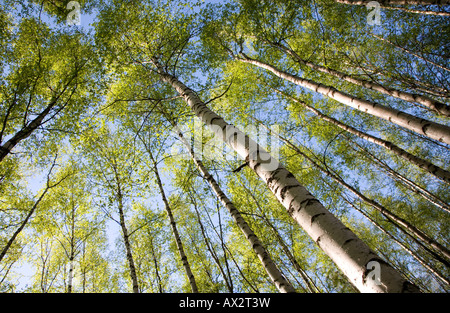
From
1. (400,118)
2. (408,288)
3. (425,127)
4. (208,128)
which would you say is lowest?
(408,288)

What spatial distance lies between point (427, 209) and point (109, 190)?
15662 millimetres

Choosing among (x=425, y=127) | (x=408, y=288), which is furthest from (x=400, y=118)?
(x=408, y=288)

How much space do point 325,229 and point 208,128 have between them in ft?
16.1

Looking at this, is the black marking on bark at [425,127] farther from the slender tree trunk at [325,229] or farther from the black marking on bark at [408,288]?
the black marking on bark at [408,288]

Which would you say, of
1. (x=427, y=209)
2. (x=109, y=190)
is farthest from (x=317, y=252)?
(x=109, y=190)

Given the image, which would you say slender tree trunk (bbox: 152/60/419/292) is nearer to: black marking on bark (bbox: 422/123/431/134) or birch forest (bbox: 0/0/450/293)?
birch forest (bbox: 0/0/450/293)

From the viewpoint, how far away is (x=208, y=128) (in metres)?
5.79

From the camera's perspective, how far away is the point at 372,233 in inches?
504

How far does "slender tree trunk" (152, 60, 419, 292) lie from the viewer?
929 millimetres

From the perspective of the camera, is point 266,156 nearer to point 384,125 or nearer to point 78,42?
point 78,42

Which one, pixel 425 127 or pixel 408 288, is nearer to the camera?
pixel 408 288

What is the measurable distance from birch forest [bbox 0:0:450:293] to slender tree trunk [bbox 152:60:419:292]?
0.91 feet

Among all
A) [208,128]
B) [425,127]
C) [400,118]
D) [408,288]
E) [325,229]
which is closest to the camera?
[408,288]

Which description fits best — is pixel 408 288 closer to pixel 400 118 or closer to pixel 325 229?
pixel 325 229
